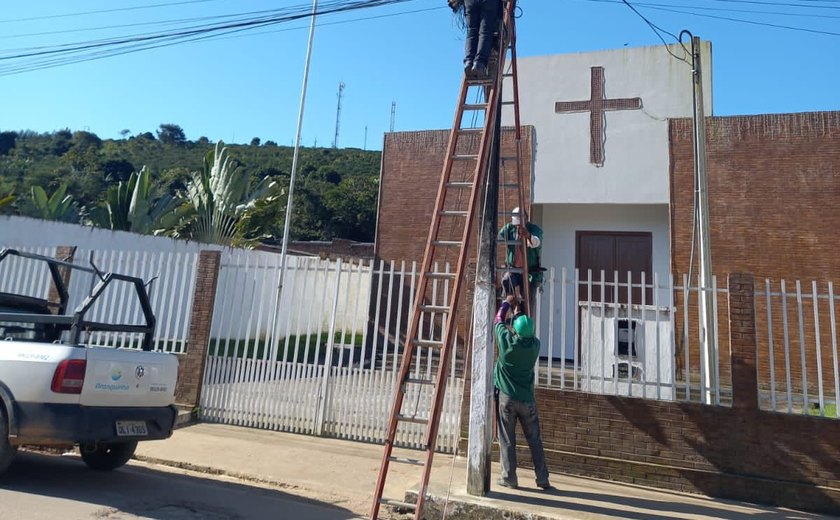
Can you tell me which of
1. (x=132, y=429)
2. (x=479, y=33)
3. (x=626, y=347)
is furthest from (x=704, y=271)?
(x=132, y=429)

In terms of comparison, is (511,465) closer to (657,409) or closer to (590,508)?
(590,508)

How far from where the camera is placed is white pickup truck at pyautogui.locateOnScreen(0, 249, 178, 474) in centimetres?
467

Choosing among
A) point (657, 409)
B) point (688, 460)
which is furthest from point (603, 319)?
point (688, 460)

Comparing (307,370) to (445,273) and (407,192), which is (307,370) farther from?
(407,192)

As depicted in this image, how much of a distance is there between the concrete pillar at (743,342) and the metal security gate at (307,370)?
3.18 metres

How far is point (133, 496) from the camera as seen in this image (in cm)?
507

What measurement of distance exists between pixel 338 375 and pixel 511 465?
3.02 metres

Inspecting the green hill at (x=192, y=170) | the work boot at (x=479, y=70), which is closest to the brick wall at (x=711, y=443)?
the work boot at (x=479, y=70)

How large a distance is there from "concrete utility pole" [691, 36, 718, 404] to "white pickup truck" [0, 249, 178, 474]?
222 inches

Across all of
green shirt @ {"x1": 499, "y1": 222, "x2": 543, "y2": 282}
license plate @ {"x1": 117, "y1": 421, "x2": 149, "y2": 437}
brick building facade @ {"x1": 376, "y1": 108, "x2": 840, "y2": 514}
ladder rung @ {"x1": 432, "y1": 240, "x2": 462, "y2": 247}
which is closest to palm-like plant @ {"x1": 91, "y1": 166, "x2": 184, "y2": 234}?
brick building facade @ {"x1": 376, "y1": 108, "x2": 840, "y2": 514}

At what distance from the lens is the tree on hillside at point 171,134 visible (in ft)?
221

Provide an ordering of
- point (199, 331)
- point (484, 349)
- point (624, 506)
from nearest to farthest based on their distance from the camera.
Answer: point (624, 506)
point (484, 349)
point (199, 331)

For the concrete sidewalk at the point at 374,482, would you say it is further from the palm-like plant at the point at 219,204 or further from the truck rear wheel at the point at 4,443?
the palm-like plant at the point at 219,204

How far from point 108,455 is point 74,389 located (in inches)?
58.7
